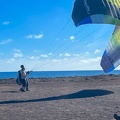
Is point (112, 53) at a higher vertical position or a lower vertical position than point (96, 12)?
lower

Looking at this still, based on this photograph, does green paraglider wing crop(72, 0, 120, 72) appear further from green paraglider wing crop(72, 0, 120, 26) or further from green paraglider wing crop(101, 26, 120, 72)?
green paraglider wing crop(101, 26, 120, 72)

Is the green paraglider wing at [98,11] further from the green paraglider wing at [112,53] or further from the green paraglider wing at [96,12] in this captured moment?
the green paraglider wing at [112,53]

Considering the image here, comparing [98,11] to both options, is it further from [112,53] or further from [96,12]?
[112,53]

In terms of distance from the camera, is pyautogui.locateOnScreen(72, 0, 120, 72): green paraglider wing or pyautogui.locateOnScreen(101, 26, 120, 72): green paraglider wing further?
pyautogui.locateOnScreen(101, 26, 120, 72): green paraglider wing

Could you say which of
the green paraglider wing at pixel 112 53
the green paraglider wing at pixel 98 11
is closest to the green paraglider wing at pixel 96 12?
the green paraglider wing at pixel 98 11

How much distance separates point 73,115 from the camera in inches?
560

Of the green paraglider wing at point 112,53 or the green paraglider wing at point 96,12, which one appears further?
the green paraglider wing at point 112,53

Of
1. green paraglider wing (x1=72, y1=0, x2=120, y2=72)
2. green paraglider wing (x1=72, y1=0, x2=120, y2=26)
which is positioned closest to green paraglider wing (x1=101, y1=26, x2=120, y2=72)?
green paraglider wing (x1=72, y1=0, x2=120, y2=72)

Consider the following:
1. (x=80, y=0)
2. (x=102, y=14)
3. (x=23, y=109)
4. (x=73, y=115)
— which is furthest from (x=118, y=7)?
(x=23, y=109)

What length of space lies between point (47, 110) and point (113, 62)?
6.47m

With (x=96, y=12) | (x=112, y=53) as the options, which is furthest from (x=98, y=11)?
(x=112, y=53)

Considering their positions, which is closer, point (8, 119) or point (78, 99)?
point (8, 119)

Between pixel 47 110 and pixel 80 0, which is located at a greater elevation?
pixel 80 0

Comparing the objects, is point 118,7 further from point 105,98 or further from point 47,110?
point 105,98
